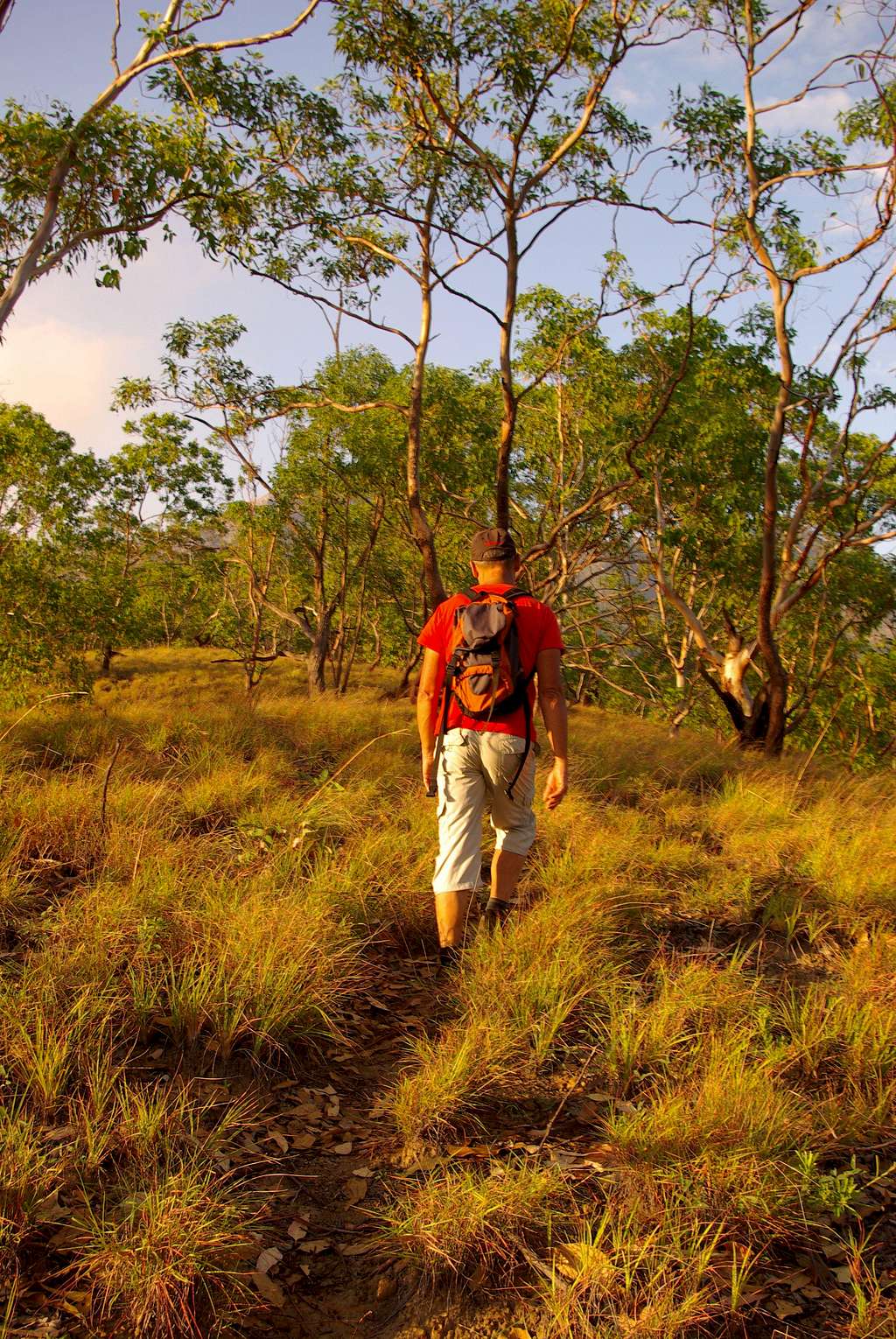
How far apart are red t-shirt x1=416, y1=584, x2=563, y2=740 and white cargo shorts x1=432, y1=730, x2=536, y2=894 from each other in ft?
0.15

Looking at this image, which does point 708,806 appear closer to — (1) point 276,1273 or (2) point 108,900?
(2) point 108,900

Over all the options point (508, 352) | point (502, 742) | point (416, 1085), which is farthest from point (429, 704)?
point (508, 352)

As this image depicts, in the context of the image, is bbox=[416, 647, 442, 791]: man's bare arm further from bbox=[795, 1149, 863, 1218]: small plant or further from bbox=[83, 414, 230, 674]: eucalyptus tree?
bbox=[83, 414, 230, 674]: eucalyptus tree

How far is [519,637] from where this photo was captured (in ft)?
13.4

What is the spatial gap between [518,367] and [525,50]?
6.60 meters

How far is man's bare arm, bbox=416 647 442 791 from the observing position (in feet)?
13.8

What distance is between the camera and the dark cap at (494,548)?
4.22 meters

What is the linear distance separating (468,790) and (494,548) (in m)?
1.20

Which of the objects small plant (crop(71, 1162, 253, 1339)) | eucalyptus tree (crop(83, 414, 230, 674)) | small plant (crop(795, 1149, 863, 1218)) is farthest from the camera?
eucalyptus tree (crop(83, 414, 230, 674))

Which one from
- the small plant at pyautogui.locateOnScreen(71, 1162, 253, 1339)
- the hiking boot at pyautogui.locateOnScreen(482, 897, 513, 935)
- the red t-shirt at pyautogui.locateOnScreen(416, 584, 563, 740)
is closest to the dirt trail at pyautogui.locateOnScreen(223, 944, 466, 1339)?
the small plant at pyautogui.locateOnScreen(71, 1162, 253, 1339)

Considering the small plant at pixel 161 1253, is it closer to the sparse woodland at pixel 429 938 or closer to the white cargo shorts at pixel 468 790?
the sparse woodland at pixel 429 938

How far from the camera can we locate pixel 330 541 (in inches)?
837

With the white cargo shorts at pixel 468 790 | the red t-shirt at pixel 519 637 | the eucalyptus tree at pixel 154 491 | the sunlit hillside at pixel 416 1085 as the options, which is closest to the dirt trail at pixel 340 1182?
the sunlit hillside at pixel 416 1085

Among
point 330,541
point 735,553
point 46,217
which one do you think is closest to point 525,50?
point 46,217
